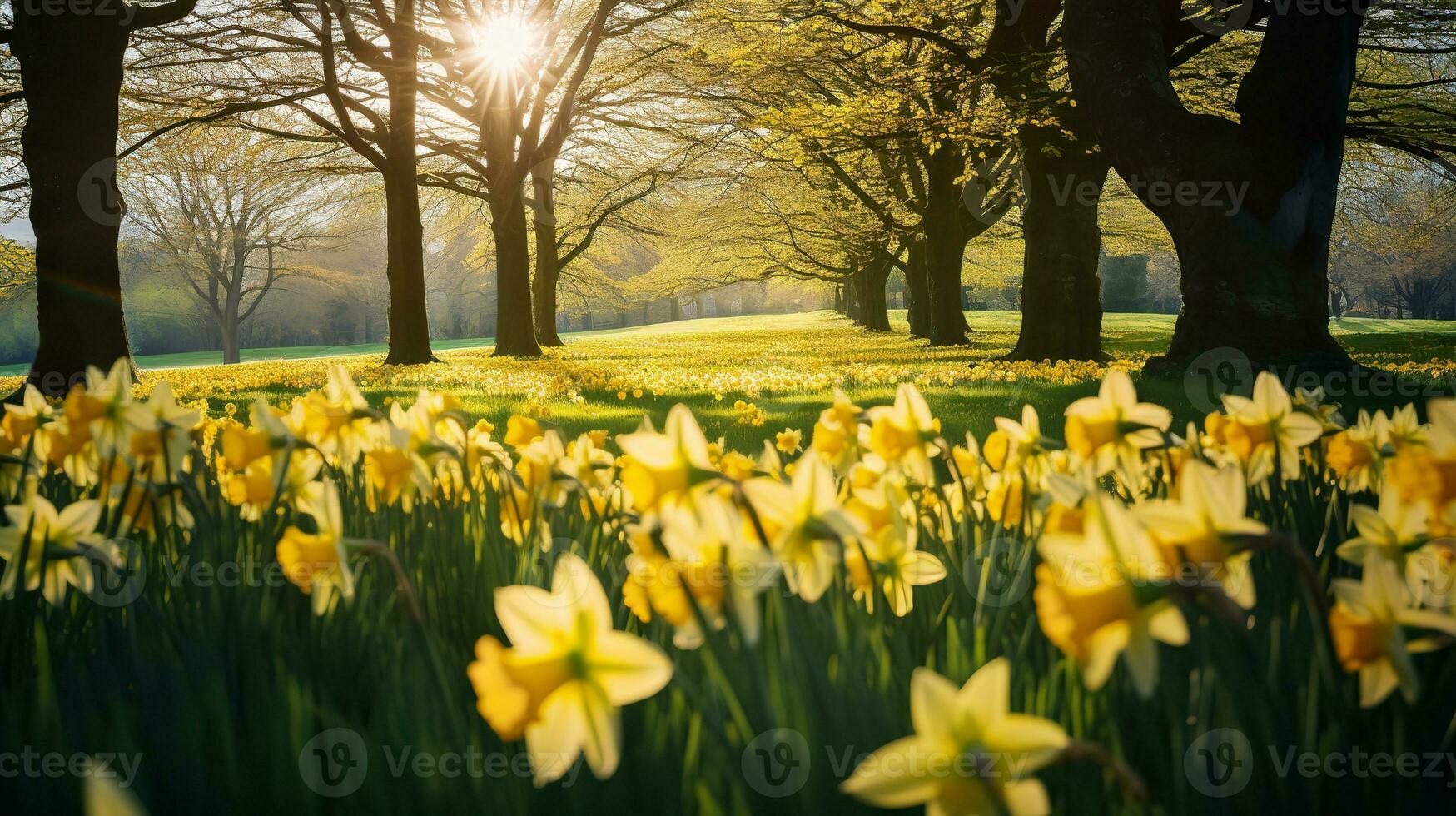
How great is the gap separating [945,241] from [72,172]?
567 inches

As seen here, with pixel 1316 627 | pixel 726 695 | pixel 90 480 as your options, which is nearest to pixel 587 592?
pixel 726 695

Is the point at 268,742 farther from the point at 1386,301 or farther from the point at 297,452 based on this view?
the point at 1386,301

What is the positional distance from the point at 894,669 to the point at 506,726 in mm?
513

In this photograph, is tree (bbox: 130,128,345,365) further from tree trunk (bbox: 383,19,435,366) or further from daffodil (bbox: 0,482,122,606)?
daffodil (bbox: 0,482,122,606)

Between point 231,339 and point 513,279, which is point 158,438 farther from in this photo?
point 231,339

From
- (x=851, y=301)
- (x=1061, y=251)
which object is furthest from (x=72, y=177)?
(x=851, y=301)

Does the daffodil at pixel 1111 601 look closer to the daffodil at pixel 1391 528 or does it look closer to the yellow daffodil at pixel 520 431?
the daffodil at pixel 1391 528

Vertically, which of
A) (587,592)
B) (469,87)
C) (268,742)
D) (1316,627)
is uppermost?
(469,87)

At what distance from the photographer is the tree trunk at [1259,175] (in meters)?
6.47

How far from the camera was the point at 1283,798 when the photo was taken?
0.73m

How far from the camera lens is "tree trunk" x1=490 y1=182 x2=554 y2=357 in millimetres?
16625

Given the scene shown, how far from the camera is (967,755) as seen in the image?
523 mm

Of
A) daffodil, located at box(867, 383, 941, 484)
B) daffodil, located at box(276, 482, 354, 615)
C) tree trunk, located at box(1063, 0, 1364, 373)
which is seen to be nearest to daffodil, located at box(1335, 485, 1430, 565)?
daffodil, located at box(867, 383, 941, 484)

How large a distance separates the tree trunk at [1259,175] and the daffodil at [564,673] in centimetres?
742
